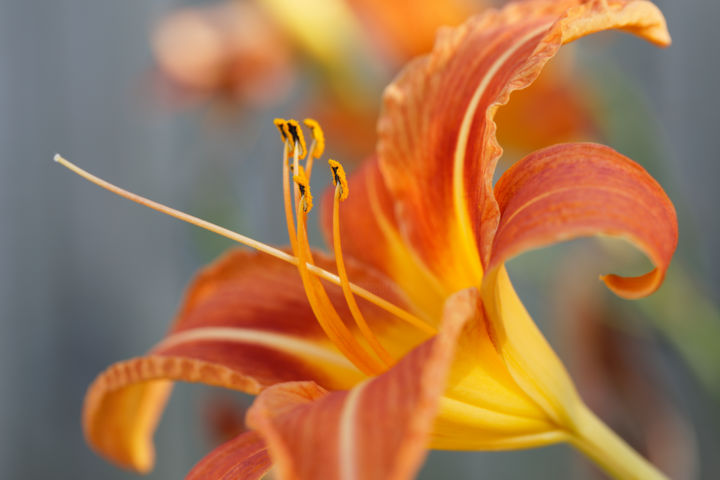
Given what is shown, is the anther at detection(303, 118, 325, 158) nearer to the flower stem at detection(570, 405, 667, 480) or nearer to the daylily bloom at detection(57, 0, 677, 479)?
the daylily bloom at detection(57, 0, 677, 479)

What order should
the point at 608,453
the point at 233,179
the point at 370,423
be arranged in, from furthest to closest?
the point at 233,179 → the point at 608,453 → the point at 370,423

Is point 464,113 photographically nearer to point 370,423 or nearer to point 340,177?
point 340,177

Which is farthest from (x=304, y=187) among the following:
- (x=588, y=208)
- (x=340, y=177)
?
(x=588, y=208)

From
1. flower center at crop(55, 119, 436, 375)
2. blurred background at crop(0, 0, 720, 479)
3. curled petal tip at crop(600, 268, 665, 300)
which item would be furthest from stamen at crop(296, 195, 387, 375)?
blurred background at crop(0, 0, 720, 479)

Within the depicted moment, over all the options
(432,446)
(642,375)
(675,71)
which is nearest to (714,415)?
(642,375)

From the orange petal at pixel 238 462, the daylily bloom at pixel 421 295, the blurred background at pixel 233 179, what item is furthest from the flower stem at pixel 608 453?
the blurred background at pixel 233 179

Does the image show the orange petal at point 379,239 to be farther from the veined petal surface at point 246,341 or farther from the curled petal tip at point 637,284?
the curled petal tip at point 637,284

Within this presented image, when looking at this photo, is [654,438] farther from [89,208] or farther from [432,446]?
[89,208]
